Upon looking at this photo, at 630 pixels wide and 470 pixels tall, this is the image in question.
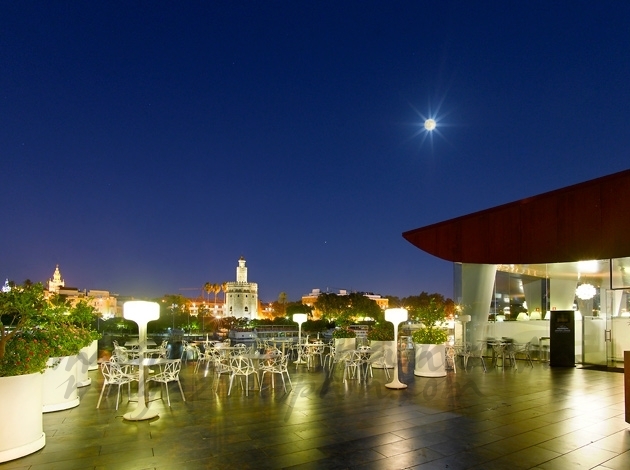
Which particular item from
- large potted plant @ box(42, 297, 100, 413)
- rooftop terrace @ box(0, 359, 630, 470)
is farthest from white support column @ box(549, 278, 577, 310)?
large potted plant @ box(42, 297, 100, 413)

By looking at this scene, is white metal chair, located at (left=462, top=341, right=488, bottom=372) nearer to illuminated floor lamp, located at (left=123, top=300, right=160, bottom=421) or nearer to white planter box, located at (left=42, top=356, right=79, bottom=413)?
illuminated floor lamp, located at (left=123, top=300, right=160, bottom=421)

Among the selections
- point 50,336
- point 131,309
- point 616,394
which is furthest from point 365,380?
point 50,336

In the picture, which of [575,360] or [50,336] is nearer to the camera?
[50,336]

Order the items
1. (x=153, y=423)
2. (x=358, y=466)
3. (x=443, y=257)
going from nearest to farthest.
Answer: (x=358, y=466) < (x=153, y=423) < (x=443, y=257)

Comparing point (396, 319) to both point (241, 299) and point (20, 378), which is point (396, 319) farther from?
point (241, 299)

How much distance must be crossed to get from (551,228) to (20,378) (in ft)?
34.2

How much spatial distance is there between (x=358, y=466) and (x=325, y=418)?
1.84m

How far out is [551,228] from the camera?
10656 millimetres

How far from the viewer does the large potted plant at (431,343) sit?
10.1m

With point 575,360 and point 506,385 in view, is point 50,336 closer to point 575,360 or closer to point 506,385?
point 506,385

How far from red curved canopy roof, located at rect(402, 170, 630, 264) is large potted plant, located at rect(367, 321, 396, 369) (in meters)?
3.51

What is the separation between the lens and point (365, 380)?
9305 mm

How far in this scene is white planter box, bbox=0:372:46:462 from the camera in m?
4.42

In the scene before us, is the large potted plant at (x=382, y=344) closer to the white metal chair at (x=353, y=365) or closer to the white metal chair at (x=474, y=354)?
the white metal chair at (x=353, y=365)
